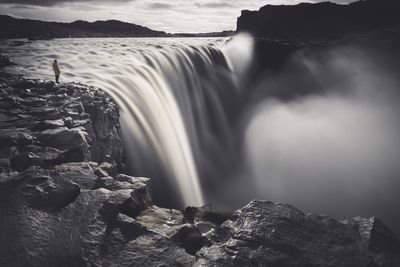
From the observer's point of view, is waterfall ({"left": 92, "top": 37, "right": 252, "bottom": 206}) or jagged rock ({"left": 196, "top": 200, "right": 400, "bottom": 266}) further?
waterfall ({"left": 92, "top": 37, "right": 252, "bottom": 206})

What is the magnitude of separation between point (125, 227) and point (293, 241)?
4293mm

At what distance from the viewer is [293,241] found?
8531mm

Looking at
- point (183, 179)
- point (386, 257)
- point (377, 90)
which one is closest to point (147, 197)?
point (386, 257)

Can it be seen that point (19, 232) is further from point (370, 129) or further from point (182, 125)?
point (370, 129)

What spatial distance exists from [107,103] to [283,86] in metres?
31.1

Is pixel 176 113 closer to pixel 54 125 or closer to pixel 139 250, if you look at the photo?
pixel 54 125

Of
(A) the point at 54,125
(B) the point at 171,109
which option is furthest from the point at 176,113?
(A) the point at 54,125

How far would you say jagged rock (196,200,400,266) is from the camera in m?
8.09

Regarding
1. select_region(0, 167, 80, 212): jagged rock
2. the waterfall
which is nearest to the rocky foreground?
select_region(0, 167, 80, 212): jagged rock

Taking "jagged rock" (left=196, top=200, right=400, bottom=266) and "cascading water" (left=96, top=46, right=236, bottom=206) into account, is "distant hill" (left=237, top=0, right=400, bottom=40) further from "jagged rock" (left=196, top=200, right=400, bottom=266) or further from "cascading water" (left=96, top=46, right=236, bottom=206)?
"jagged rock" (left=196, top=200, right=400, bottom=266)

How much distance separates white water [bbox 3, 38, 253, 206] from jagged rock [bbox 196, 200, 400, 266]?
867cm

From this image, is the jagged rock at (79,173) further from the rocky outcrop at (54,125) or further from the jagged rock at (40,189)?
the jagged rock at (40,189)

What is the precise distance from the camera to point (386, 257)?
8.42m

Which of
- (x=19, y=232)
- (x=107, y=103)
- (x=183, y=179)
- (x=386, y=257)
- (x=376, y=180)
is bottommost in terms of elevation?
(x=376, y=180)
